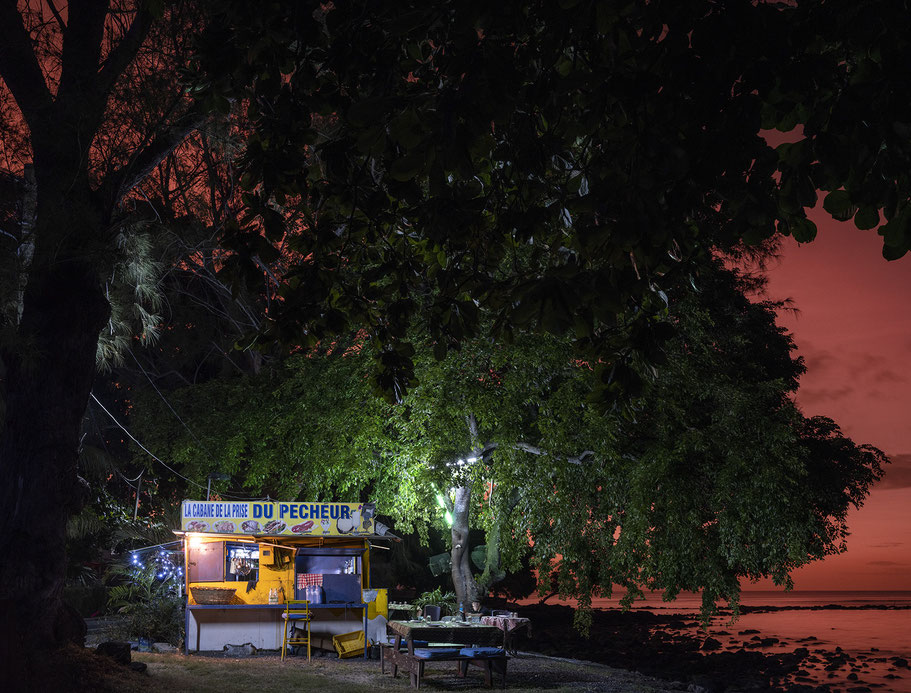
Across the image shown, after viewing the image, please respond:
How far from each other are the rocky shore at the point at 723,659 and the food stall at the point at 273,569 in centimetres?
437

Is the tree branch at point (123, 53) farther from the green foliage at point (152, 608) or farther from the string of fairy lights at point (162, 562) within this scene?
the string of fairy lights at point (162, 562)

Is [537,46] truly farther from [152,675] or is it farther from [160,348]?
[160,348]

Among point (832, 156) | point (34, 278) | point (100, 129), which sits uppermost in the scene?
point (100, 129)

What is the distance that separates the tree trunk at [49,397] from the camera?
10.2 m

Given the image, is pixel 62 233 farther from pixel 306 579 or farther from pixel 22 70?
pixel 306 579

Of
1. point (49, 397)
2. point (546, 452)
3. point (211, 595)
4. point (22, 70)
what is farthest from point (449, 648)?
point (22, 70)

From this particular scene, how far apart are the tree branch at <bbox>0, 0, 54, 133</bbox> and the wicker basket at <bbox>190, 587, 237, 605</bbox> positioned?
10.4 m

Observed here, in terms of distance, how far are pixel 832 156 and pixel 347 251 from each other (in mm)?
2689

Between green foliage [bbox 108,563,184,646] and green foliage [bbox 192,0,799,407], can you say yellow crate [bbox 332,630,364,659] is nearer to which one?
green foliage [bbox 108,563,184,646]

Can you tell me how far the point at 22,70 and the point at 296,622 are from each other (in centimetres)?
1262

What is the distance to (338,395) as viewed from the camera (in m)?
19.6

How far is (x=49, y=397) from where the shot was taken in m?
10.7

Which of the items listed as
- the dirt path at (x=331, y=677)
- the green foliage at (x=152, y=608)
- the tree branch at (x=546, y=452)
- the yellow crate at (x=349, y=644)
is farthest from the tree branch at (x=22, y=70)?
the yellow crate at (x=349, y=644)

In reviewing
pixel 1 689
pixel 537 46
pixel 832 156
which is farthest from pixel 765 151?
pixel 1 689
